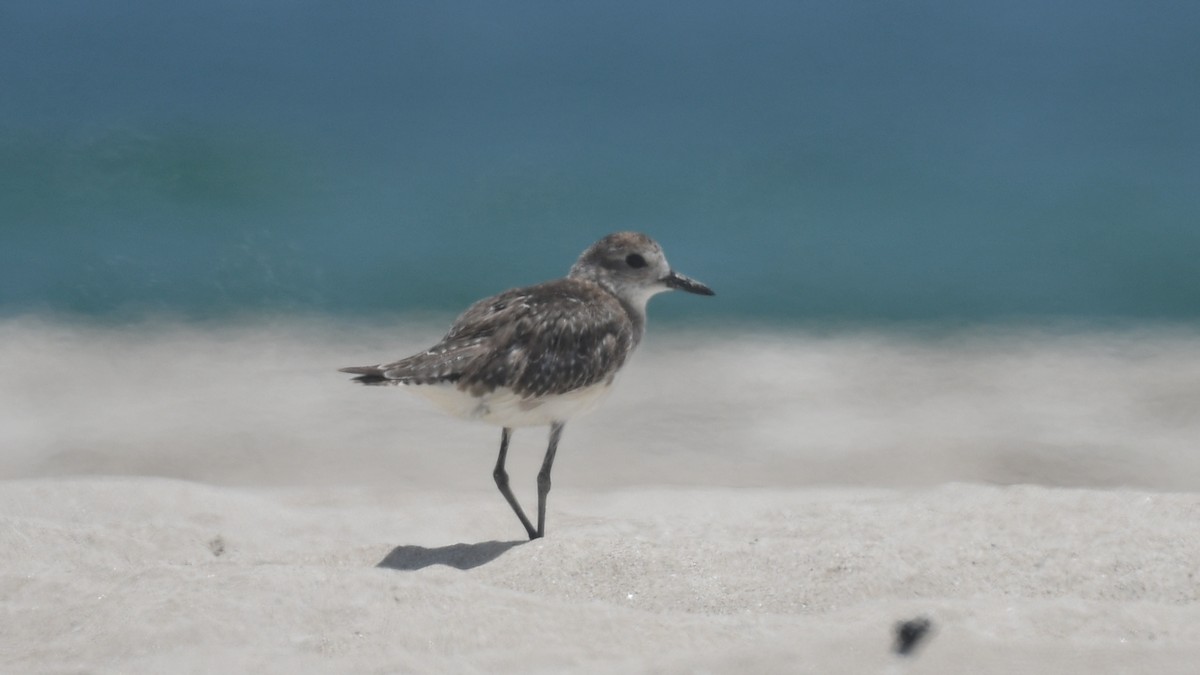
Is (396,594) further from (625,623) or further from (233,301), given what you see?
(233,301)

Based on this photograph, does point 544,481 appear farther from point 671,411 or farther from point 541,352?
point 671,411

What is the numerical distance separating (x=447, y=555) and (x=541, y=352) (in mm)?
1253

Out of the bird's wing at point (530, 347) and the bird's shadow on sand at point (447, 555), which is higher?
the bird's wing at point (530, 347)

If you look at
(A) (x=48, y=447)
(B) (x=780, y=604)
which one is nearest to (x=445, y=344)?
(B) (x=780, y=604)

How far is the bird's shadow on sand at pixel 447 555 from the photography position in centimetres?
686

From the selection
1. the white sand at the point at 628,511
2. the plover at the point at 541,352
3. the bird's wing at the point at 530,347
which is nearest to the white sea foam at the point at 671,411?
the white sand at the point at 628,511

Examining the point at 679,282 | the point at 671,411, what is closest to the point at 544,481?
the point at 679,282

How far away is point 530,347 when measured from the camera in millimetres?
6820

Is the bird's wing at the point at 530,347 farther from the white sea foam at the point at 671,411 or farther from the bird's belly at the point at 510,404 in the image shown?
the white sea foam at the point at 671,411

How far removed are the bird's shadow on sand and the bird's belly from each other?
69 cm

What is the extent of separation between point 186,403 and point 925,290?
335 inches

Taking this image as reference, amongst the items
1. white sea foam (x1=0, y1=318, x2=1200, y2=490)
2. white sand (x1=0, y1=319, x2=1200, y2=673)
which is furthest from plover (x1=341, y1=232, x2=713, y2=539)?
white sea foam (x1=0, y1=318, x2=1200, y2=490)

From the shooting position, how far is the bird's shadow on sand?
686 cm

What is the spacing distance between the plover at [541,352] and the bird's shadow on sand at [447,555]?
0.39 metres
